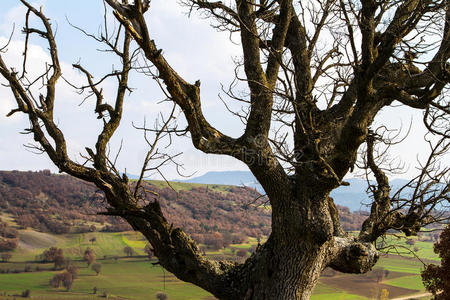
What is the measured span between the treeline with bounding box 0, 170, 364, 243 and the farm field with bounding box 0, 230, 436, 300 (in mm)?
3924

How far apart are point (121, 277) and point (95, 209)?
23.3m

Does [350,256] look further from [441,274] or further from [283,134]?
[441,274]

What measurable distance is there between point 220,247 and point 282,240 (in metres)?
67.6

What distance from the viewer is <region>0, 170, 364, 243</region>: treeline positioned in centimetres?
7712

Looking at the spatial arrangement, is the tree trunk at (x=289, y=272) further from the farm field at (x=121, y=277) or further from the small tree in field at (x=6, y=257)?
the small tree in field at (x=6, y=257)

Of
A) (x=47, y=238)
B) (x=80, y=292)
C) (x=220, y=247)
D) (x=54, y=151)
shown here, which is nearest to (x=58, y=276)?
(x=80, y=292)

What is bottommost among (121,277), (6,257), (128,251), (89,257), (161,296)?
(161,296)

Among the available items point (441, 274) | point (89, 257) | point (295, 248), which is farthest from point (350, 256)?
point (89, 257)

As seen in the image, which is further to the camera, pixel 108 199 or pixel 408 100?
pixel 108 199

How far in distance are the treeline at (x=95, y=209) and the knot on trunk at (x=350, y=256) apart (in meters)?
66.8

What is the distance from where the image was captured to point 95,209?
256ft

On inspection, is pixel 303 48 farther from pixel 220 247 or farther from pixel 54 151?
pixel 220 247

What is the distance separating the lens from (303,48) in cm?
538

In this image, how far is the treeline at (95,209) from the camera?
77.1 m
